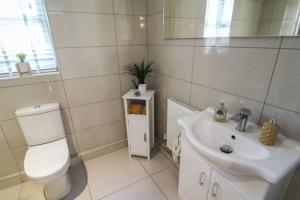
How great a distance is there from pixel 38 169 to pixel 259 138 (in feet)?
5.09

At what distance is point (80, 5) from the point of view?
1.45 m

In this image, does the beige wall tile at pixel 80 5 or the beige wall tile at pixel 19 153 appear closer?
the beige wall tile at pixel 80 5

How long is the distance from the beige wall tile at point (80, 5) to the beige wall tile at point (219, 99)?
1.16m

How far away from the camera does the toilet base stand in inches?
55.3

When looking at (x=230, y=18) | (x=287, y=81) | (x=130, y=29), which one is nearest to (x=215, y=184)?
(x=287, y=81)

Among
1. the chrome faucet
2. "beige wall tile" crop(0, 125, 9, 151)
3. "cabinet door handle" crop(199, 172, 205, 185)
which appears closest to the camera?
the chrome faucet

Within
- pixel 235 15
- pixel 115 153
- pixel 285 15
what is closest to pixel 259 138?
pixel 285 15

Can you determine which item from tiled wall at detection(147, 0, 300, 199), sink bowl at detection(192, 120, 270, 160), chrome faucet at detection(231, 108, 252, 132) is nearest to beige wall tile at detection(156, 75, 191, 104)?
tiled wall at detection(147, 0, 300, 199)

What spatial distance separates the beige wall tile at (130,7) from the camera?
1606mm

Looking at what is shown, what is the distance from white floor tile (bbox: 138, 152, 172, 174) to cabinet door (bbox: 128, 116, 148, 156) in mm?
98

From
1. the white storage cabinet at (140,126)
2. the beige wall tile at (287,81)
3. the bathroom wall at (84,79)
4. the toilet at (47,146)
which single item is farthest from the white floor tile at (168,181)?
the beige wall tile at (287,81)

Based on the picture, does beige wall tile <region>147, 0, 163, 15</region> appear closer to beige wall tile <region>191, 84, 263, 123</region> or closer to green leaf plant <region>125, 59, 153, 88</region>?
green leaf plant <region>125, 59, 153, 88</region>

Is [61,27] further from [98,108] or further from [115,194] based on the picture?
[115,194]

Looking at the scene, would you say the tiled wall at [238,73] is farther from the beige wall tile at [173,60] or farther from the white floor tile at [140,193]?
the white floor tile at [140,193]
